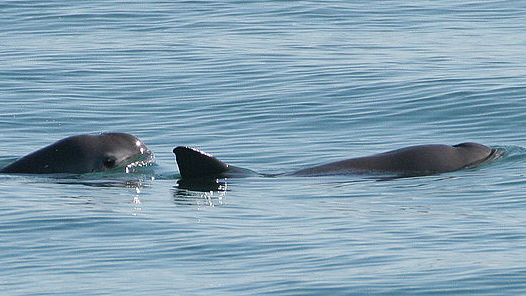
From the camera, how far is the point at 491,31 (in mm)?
31172

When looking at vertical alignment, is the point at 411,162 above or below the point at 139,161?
below

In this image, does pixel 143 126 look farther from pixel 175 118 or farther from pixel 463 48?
pixel 463 48

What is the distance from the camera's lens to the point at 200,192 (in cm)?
1567

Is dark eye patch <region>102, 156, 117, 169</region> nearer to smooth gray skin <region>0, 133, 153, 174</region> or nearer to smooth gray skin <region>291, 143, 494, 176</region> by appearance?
smooth gray skin <region>0, 133, 153, 174</region>

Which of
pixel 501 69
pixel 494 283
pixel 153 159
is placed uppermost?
pixel 501 69

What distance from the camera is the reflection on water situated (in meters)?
15.0

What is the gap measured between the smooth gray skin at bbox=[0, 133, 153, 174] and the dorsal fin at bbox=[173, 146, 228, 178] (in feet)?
3.78

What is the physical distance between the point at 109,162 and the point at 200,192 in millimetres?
1911

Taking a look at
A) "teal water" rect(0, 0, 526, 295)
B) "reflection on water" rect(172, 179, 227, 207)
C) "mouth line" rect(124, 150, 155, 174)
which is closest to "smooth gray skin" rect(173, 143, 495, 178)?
"reflection on water" rect(172, 179, 227, 207)

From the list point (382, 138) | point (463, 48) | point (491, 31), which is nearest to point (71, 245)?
point (382, 138)

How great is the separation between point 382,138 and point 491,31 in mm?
12066

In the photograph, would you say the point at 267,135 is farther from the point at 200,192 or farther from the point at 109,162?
the point at 200,192

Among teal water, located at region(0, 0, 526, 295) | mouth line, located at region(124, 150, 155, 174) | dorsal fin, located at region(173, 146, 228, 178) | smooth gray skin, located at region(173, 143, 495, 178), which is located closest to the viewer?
teal water, located at region(0, 0, 526, 295)

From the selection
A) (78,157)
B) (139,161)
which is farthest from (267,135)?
(78,157)
